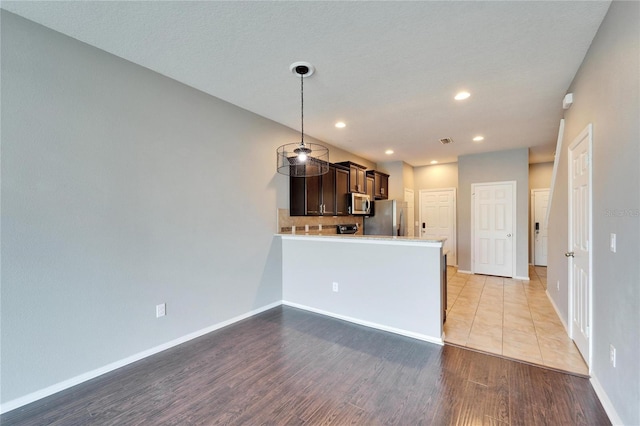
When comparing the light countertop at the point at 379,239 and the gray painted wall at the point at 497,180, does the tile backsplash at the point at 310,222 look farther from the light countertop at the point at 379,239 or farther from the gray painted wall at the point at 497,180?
the gray painted wall at the point at 497,180

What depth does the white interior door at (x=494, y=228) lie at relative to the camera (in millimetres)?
5637

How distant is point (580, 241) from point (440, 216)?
180 inches

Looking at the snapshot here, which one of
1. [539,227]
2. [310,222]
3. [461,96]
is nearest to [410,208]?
[539,227]

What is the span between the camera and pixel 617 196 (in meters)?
1.71

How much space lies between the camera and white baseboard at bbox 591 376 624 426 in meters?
1.66

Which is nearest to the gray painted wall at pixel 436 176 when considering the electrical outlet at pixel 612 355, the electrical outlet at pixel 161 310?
the electrical outlet at pixel 612 355

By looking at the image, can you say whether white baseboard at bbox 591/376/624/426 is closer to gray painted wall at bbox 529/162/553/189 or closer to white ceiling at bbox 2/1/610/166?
white ceiling at bbox 2/1/610/166

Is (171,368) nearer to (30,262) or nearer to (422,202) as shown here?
(30,262)

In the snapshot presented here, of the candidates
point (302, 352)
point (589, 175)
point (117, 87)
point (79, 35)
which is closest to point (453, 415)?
point (302, 352)

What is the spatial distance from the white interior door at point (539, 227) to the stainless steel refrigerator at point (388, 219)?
364cm

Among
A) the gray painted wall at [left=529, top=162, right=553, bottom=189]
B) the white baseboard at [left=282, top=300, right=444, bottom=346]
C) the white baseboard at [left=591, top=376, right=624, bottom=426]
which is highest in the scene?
the gray painted wall at [left=529, top=162, right=553, bottom=189]

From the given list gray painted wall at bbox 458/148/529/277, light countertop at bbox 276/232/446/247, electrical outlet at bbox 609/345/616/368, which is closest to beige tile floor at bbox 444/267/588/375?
electrical outlet at bbox 609/345/616/368

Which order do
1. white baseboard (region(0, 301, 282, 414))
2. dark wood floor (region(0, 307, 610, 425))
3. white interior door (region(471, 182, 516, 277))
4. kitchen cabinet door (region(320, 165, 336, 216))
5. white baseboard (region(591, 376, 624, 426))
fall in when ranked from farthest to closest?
white interior door (region(471, 182, 516, 277)) → kitchen cabinet door (region(320, 165, 336, 216)) → white baseboard (region(0, 301, 282, 414)) → dark wood floor (region(0, 307, 610, 425)) → white baseboard (region(591, 376, 624, 426))

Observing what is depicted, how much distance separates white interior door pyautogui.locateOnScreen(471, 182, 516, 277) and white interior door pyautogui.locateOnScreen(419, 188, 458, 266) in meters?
0.88
